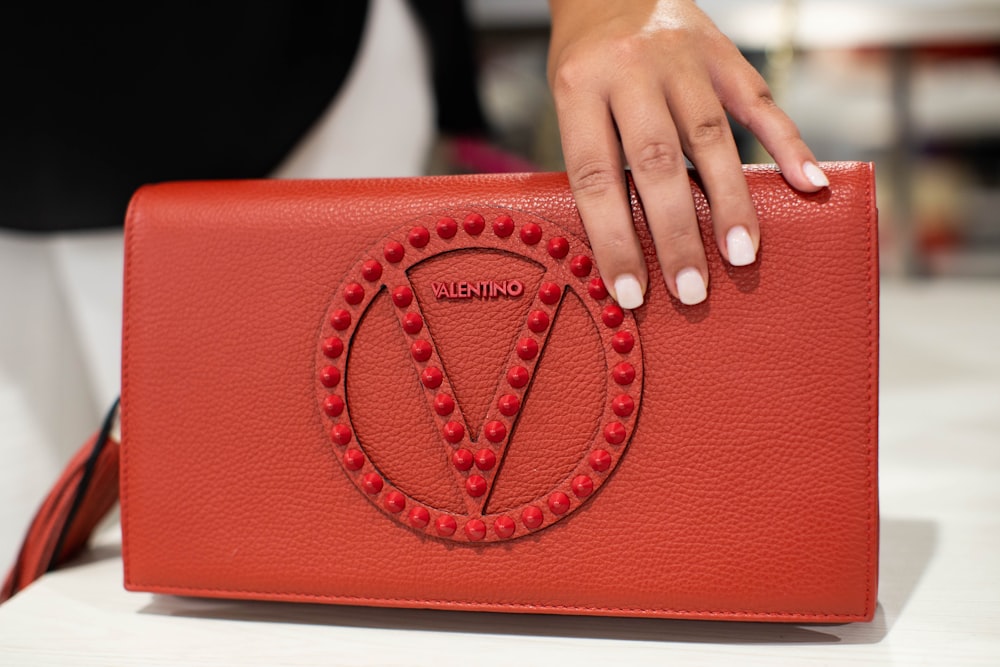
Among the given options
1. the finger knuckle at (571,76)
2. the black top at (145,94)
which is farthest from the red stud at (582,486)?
the black top at (145,94)

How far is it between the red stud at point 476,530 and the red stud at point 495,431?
0.15 feet

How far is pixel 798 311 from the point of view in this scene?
0.42 meters

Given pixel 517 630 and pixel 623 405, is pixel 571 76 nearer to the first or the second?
pixel 623 405

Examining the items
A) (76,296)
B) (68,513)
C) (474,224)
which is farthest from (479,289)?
(76,296)

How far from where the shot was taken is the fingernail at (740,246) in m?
0.41

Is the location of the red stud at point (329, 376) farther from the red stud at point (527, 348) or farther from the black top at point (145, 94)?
the black top at point (145, 94)

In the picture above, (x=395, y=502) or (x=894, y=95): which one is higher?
(x=894, y=95)

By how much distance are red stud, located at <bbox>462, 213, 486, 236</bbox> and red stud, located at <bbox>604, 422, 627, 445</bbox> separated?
12 centimetres

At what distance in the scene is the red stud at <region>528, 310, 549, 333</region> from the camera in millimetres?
435

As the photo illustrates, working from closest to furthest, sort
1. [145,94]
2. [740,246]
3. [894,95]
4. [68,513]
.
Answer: [740,246] < [68,513] < [145,94] < [894,95]

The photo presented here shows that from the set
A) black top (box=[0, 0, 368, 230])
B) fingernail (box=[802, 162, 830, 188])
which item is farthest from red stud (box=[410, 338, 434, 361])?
black top (box=[0, 0, 368, 230])

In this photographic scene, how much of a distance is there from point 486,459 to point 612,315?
101 mm

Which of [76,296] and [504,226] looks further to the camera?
[76,296]

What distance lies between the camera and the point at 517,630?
0.45 metres
